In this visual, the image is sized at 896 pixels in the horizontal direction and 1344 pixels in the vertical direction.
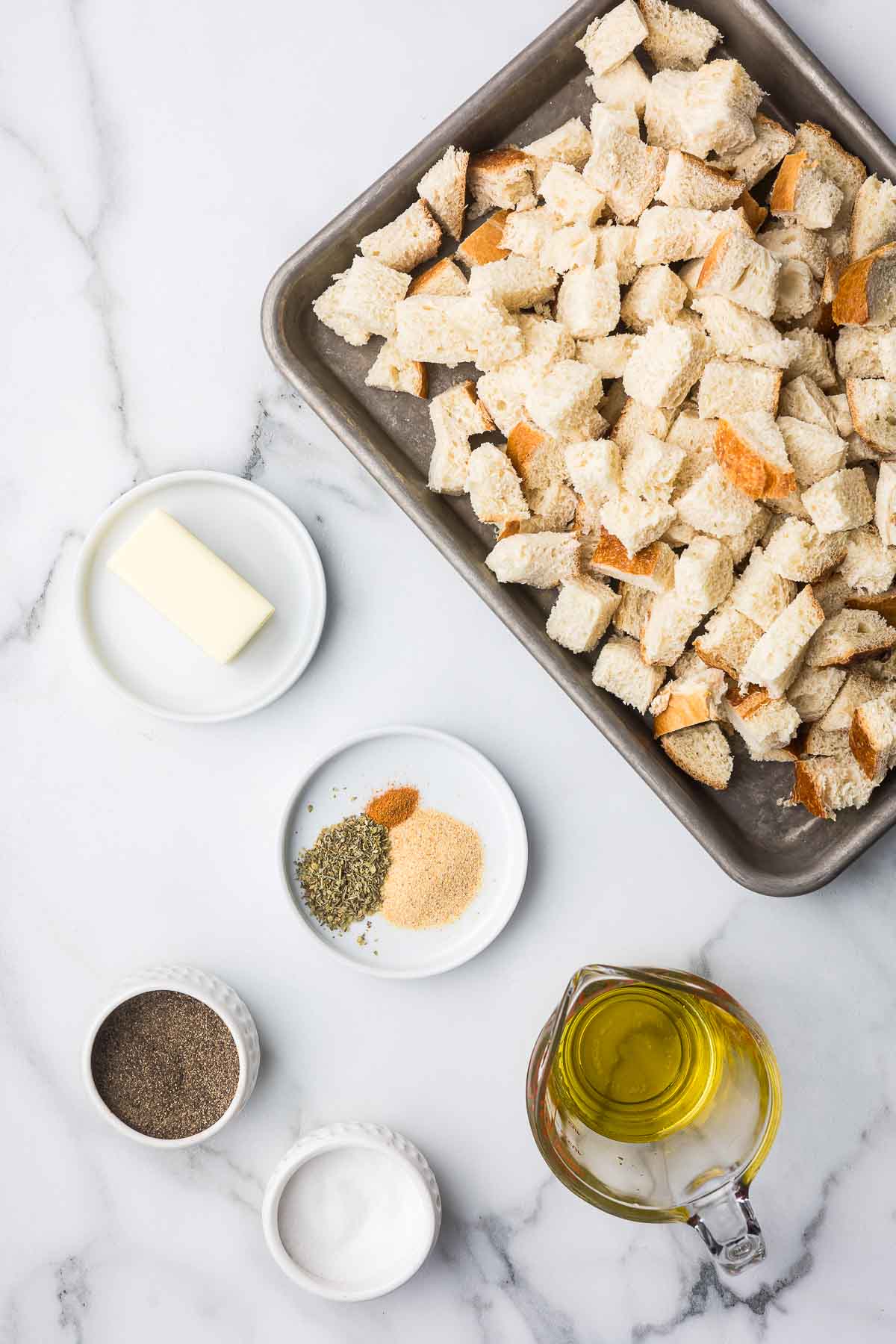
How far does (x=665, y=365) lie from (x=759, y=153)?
359 mm

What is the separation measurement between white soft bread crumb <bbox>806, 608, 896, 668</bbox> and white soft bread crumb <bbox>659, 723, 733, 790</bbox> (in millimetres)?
168

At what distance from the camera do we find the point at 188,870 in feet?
5.54

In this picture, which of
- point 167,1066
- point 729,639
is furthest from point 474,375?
A: point 167,1066

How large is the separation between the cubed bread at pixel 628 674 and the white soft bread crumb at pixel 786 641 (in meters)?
0.14

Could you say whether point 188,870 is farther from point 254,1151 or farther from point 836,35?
point 836,35

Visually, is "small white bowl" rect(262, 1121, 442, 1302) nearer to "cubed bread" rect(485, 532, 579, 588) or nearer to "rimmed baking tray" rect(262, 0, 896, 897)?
"rimmed baking tray" rect(262, 0, 896, 897)

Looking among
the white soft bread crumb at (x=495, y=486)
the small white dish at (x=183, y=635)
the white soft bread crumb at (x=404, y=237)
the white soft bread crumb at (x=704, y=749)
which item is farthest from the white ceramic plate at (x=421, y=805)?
the white soft bread crumb at (x=404, y=237)

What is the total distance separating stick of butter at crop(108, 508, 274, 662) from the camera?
1526mm

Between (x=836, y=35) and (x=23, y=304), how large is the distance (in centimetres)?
132

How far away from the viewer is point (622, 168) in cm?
143

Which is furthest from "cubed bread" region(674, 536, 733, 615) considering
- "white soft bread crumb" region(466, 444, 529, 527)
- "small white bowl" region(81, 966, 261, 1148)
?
"small white bowl" region(81, 966, 261, 1148)

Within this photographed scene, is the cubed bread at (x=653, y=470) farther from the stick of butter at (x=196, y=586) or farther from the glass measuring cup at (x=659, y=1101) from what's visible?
the glass measuring cup at (x=659, y=1101)

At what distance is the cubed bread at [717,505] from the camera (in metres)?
1.38

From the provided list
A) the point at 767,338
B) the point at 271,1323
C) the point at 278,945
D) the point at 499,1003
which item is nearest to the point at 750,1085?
the point at 499,1003
